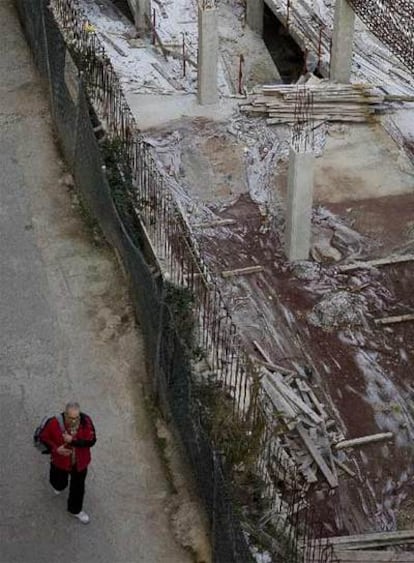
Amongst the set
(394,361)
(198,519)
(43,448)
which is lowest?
(394,361)

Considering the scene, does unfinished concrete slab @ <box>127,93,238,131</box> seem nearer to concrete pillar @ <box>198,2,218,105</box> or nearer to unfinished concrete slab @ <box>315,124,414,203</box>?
concrete pillar @ <box>198,2,218,105</box>

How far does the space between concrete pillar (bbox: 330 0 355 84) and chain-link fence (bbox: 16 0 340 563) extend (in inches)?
205

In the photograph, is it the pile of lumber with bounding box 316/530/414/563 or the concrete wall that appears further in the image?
the concrete wall

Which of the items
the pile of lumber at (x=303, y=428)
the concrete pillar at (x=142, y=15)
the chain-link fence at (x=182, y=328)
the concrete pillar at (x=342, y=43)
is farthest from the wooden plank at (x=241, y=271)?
the concrete pillar at (x=142, y=15)

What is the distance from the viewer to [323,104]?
67.1 feet

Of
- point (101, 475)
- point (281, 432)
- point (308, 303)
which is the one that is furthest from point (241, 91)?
point (101, 475)

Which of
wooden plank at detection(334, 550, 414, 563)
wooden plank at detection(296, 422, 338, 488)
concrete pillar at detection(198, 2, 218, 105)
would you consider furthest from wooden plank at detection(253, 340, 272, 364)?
concrete pillar at detection(198, 2, 218, 105)

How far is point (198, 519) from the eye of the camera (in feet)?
36.0

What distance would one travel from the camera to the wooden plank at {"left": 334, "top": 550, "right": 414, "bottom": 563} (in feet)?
39.4

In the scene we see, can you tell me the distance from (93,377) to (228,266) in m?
4.81

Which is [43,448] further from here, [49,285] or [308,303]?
[308,303]

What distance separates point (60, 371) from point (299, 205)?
548 cm

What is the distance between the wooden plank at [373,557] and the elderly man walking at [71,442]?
3.07 meters

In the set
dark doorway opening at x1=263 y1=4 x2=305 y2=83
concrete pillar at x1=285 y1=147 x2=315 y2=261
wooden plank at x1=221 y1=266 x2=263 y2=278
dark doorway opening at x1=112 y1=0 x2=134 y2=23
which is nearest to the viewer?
concrete pillar at x1=285 y1=147 x2=315 y2=261
